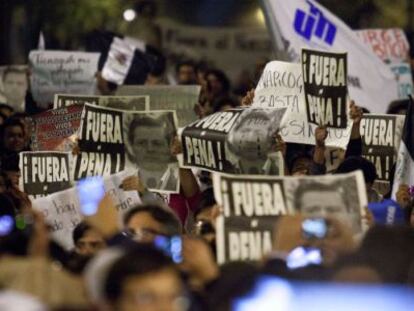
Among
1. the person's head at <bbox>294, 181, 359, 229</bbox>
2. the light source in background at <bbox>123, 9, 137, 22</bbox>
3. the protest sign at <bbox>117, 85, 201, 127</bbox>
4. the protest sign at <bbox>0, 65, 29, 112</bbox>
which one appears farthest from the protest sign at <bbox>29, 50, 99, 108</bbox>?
the person's head at <bbox>294, 181, 359, 229</bbox>

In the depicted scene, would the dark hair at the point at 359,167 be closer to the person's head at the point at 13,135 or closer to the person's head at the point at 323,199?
the person's head at the point at 323,199

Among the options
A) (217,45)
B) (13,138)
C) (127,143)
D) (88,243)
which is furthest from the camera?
(217,45)

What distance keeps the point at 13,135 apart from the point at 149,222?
602 cm

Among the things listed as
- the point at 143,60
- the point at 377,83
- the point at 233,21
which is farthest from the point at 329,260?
the point at 233,21

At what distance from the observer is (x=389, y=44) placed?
18875 mm

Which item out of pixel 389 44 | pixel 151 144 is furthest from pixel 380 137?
pixel 389 44

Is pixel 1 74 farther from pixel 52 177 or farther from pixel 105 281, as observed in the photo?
pixel 105 281

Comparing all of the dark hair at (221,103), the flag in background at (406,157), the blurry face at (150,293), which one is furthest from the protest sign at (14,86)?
the blurry face at (150,293)

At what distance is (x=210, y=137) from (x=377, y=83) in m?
4.92

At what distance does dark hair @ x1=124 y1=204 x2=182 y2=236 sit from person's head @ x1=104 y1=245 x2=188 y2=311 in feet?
6.67

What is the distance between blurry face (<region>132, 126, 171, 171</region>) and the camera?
12.3 m

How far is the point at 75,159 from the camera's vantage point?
12.3m

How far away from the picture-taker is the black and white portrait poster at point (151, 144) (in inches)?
482

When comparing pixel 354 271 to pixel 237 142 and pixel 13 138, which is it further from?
pixel 13 138
